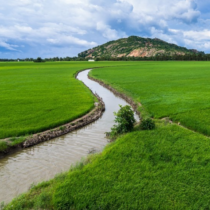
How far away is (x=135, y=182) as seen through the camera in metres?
6.96

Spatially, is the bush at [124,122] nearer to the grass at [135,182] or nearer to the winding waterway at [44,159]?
the winding waterway at [44,159]

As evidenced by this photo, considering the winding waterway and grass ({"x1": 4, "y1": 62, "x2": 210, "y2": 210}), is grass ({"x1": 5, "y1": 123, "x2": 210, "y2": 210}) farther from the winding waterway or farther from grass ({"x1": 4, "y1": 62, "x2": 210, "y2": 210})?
the winding waterway

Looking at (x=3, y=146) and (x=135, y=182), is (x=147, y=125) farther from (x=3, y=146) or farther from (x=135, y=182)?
(x=3, y=146)

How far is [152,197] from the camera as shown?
6.31 m

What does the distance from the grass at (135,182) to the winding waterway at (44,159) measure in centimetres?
104

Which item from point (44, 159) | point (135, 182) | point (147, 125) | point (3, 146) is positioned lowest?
point (44, 159)

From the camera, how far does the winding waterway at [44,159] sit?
789 cm

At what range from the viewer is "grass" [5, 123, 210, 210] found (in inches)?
244

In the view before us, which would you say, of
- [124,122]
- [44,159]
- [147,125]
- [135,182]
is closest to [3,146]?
[44,159]

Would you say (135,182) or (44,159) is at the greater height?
(135,182)

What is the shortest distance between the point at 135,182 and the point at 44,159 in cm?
498

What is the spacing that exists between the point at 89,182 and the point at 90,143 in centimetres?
460

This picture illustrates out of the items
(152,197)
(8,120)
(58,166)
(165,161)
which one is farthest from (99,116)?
(152,197)

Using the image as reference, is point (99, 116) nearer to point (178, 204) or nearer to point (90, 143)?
point (90, 143)
